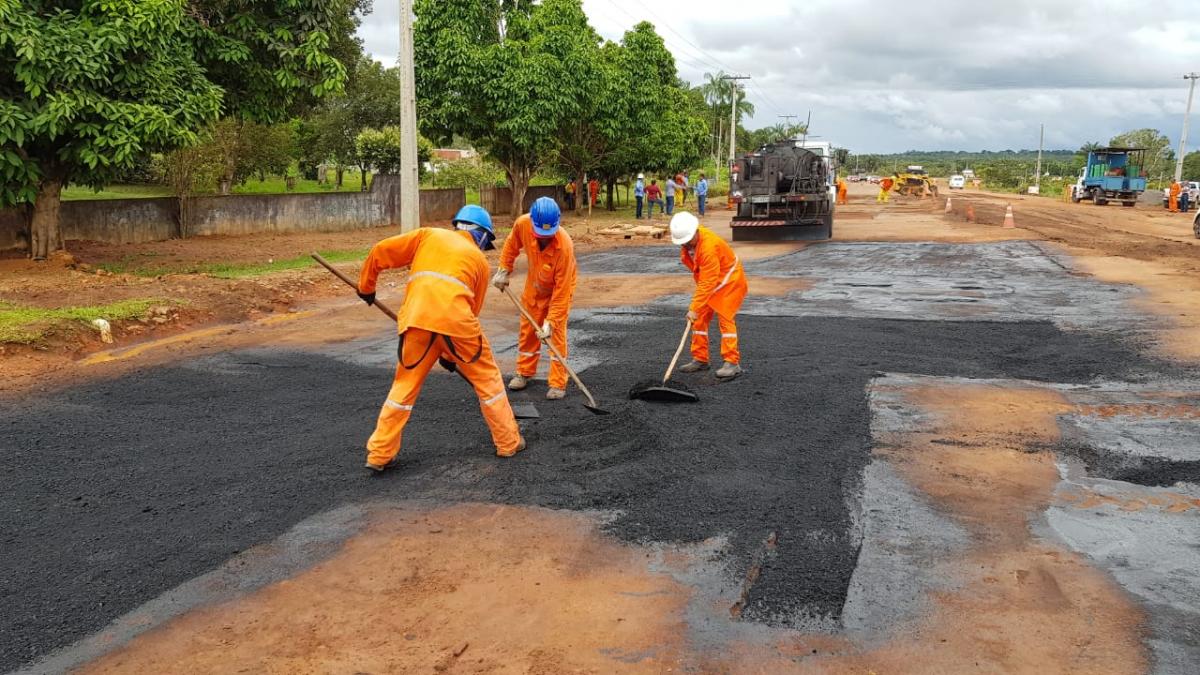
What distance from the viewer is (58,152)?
11.1m

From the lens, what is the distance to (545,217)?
6.35 metres

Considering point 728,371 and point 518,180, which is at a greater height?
point 518,180

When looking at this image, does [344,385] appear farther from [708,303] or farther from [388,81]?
[388,81]

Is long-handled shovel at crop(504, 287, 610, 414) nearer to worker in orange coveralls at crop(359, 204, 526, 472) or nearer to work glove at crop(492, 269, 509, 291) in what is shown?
work glove at crop(492, 269, 509, 291)

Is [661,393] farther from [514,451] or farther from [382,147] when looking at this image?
[382,147]

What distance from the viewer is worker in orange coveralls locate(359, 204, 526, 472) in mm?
4922

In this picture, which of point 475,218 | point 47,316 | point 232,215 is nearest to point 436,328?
point 475,218

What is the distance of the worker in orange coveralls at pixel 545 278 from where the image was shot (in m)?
6.44

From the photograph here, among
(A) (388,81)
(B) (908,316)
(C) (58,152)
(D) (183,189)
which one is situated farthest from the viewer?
(A) (388,81)

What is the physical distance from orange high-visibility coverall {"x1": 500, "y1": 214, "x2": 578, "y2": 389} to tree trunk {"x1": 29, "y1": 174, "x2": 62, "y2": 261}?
28.9 ft

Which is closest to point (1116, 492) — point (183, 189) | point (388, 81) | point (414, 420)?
point (414, 420)

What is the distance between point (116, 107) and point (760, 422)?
9.01 m

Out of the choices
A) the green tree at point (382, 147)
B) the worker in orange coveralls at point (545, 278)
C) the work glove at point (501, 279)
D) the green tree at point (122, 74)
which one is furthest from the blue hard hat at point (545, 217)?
the green tree at point (382, 147)

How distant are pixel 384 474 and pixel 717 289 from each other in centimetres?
343
